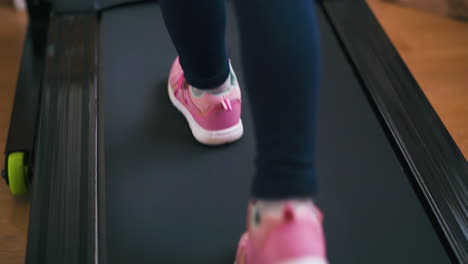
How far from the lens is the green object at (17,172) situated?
1171mm

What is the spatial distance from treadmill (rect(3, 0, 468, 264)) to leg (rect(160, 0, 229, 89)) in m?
0.22

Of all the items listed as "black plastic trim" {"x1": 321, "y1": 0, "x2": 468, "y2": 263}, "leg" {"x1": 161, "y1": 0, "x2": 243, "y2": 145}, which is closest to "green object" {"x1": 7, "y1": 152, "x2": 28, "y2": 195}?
"leg" {"x1": 161, "y1": 0, "x2": 243, "y2": 145}

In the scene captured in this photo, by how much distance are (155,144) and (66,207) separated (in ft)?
0.79

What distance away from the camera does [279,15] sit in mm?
602

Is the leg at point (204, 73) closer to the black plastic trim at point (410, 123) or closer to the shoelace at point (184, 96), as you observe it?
the shoelace at point (184, 96)

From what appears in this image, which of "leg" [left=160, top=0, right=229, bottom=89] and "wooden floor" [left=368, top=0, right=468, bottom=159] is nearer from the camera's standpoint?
"leg" [left=160, top=0, right=229, bottom=89]

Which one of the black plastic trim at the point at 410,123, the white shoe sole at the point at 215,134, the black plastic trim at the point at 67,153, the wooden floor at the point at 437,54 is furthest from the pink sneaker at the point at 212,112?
the wooden floor at the point at 437,54

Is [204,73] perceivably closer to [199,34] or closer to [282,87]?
[199,34]

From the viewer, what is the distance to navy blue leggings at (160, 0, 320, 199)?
602 millimetres

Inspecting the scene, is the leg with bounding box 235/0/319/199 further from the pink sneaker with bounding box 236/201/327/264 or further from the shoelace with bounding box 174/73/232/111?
the shoelace with bounding box 174/73/232/111

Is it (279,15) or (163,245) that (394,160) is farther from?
(279,15)

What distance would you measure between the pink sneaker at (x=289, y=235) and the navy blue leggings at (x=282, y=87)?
0.07ft

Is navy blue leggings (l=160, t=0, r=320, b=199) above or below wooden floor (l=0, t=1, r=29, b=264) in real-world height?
below

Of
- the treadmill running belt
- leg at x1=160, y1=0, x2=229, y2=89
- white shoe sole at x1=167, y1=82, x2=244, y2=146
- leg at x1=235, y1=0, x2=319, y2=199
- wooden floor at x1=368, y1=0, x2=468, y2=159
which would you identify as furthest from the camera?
wooden floor at x1=368, y1=0, x2=468, y2=159
